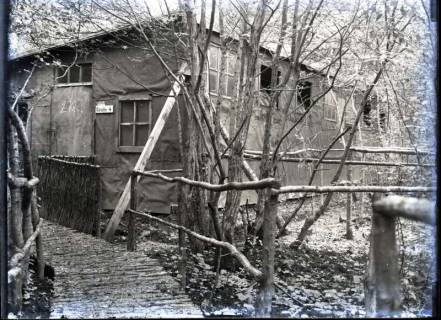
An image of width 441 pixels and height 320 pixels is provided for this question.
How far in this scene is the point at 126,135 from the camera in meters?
7.48

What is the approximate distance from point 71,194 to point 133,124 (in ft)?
6.76

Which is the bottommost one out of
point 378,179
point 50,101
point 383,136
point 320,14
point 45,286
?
point 45,286

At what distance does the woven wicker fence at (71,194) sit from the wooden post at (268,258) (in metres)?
3.96

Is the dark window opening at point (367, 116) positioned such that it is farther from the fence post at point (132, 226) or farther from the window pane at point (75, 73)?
the window pane at point (75, 73)

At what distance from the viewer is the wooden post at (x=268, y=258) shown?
2.18 metres

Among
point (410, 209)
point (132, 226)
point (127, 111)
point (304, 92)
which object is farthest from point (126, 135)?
point (410, 209)

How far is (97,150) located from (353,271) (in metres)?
5.19

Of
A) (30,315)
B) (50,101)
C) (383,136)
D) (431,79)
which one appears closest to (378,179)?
(383,136)

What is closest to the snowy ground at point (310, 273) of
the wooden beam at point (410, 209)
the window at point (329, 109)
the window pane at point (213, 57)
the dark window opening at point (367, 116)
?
the wooden beam at point (410, 209)

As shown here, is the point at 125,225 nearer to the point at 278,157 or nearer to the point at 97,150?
the point at 97,150

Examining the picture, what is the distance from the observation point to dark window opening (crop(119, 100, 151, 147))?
732 centimetres

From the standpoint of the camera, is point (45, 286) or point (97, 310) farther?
point (45, 286)

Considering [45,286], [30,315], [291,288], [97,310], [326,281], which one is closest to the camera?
[30,315]

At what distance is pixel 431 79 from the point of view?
1777mm
